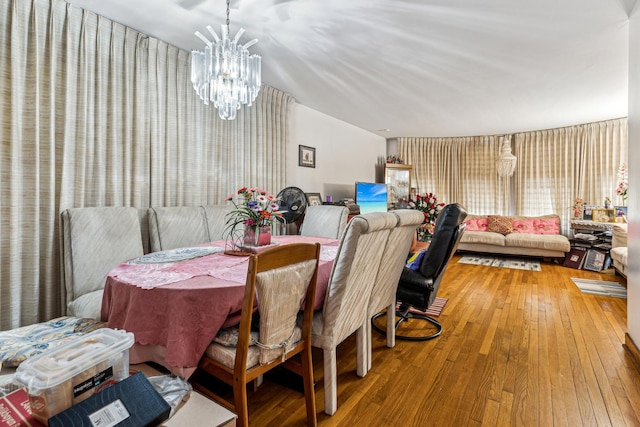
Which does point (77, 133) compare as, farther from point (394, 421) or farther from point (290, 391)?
point (394, 421)

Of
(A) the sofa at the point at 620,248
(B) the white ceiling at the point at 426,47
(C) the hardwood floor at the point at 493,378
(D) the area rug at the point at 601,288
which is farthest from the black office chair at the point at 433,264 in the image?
(A) the sofa at the point at 620,248

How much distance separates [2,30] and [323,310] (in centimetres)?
259

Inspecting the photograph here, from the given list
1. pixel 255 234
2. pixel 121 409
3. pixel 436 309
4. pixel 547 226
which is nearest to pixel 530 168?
pixel 547 226

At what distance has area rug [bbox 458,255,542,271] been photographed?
17.1ft

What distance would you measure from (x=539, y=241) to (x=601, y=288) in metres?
1.59

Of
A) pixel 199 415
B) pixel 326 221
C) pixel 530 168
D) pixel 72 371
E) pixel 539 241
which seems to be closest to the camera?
pixel 72 371

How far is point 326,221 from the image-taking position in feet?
11.0

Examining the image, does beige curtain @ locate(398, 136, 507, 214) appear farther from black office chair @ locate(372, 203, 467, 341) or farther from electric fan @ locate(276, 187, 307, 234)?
black office chair @ locate(372, 203, 467, 341)

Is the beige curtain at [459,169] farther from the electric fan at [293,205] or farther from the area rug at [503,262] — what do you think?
the electric fan at [293,205]

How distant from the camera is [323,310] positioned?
5.24ft

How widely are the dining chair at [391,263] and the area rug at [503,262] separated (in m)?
3.94

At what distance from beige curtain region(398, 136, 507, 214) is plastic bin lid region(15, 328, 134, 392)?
6895mm

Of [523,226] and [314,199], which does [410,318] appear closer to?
[314,199]

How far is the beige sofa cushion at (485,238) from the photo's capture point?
18.9ft
